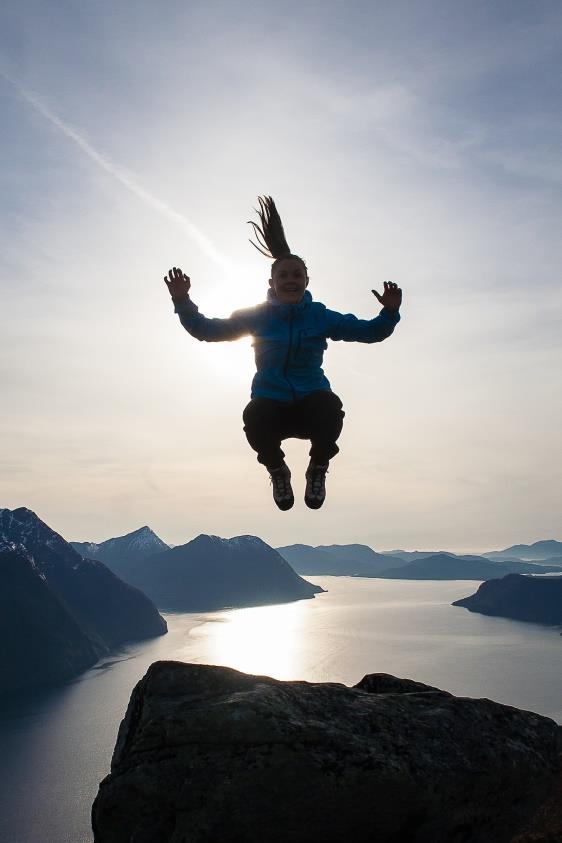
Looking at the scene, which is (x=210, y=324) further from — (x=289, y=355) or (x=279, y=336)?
(x=289, y=355)

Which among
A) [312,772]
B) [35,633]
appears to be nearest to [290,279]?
[312,772]

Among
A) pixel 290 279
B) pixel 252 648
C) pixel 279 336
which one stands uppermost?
pixel 290 279

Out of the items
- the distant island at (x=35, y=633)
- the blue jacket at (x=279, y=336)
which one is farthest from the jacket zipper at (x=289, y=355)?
the distant island at (x=35, y=633)

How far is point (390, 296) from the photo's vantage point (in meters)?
5.74

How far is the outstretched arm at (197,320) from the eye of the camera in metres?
5.47

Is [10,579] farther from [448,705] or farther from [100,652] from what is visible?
[448,705]

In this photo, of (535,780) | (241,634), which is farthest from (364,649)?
(535,780)

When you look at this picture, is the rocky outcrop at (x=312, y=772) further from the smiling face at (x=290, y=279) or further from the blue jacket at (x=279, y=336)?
the smiling face at (x=290, y=279)

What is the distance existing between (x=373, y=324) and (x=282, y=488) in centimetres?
190

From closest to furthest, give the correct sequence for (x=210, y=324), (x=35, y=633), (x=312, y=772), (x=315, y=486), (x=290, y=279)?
(x=290, y=279)
(x=210, y=324)
(x=315, y=486)
(x=312, y=772)
(x=35, y=633)

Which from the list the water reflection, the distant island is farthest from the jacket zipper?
the distant island

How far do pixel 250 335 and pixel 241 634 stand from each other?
193 m

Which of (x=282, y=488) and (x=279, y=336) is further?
(x=282, y=488)

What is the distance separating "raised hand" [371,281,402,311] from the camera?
18.7 ft
